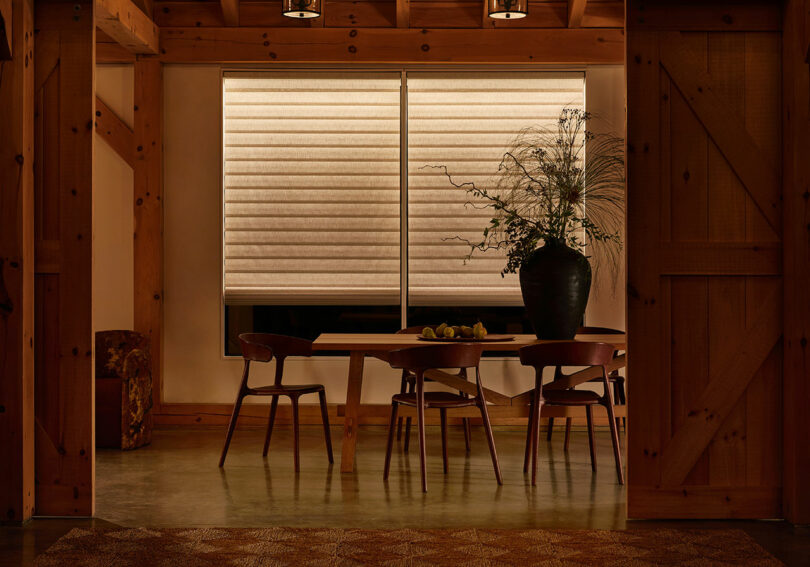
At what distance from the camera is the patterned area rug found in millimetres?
3828

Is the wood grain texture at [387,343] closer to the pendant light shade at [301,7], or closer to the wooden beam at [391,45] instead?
the pendant light shade at [301,7]

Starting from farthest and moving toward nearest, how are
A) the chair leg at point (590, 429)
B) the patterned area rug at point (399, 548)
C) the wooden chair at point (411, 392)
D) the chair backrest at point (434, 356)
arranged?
the wooden chair at point (411, 392) < the chair leg at point (590, 429) < the chair backrest at point (434, 356) < the patterned area rug at point (399, 548)

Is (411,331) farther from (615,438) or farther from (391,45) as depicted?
(391,45)

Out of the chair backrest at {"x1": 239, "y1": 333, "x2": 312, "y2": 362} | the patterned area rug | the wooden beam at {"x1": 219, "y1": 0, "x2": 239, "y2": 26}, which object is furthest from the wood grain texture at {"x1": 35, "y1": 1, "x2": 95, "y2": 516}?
the wooden beam at {"x1": 219, "y1": 0, "x2": 239, "y2": 26}

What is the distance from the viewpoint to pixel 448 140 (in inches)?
288

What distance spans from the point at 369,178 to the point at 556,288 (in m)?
2.22

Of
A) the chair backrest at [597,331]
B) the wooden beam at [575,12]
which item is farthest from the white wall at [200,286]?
the wooden beam at [575,12]

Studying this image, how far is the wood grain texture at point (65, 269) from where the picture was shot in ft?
14.8

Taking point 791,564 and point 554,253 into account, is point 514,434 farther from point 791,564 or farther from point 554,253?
point 791,564

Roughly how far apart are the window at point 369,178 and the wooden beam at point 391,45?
17cm

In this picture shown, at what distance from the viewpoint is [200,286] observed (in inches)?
290

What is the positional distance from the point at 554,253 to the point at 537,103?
2.02m

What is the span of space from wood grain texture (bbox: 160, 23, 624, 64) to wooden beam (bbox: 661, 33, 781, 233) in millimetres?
2697

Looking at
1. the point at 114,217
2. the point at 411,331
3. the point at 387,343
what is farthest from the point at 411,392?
the point at 114,217
